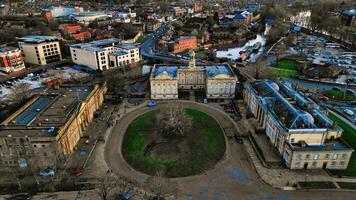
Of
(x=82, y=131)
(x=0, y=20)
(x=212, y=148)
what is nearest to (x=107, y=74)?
(x=82, y=131)

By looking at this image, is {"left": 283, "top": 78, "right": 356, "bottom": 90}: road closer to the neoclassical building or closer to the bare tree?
the neoclassical building

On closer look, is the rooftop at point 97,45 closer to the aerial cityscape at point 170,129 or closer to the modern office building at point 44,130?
the aerial cityscape at point 170,129

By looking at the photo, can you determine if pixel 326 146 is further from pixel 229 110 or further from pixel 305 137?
pixel 229 110

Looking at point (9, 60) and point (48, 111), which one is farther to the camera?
point (9, 60)

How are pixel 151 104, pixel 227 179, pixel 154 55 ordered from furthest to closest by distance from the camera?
pixel 154 55 → pixel 151 104 → pixel 227 179

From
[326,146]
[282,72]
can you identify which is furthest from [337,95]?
[326,146]

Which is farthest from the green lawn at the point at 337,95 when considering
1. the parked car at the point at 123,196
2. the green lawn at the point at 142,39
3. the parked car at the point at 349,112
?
the green lawn at the point at 142,39

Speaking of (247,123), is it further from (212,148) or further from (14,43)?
(14,43)
